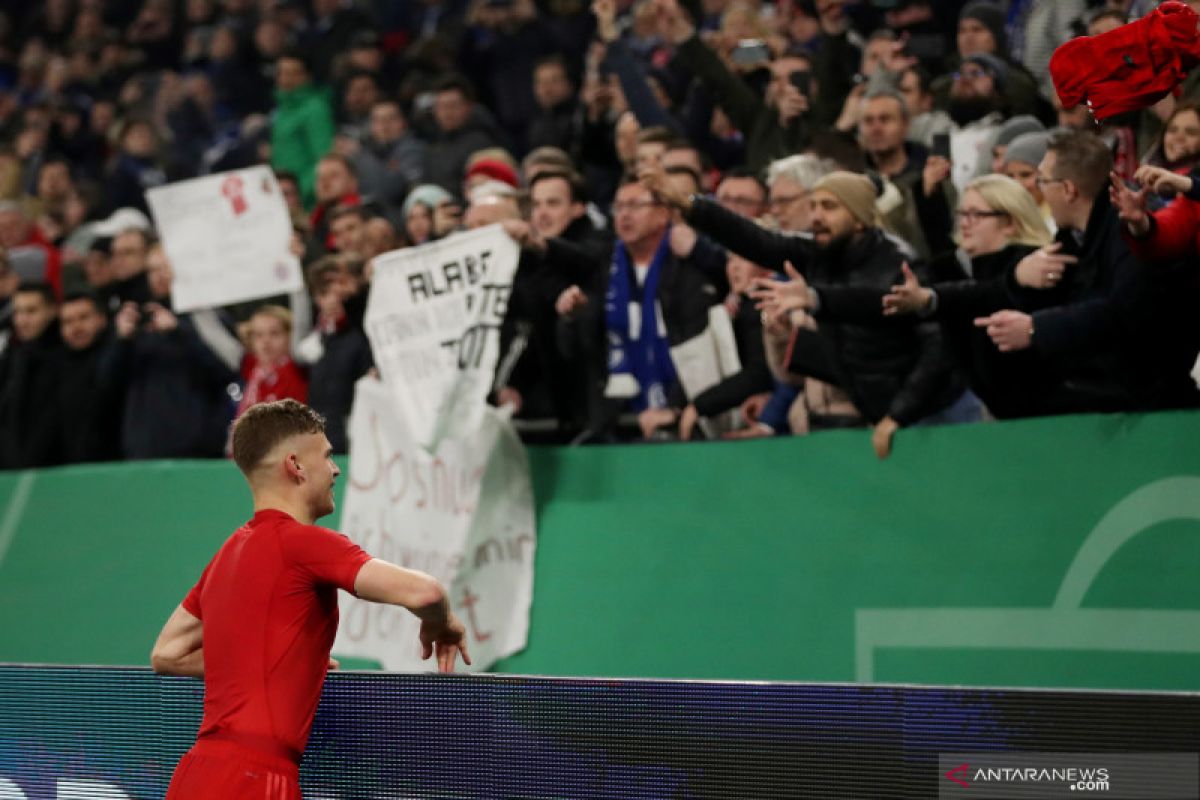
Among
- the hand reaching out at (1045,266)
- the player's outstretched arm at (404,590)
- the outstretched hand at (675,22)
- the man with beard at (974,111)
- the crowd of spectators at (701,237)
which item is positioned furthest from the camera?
the outstretched hand at (675,22)

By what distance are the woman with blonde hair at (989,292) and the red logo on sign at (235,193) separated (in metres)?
4.75

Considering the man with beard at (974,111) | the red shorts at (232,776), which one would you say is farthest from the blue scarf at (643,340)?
the red shorts at (232,776)

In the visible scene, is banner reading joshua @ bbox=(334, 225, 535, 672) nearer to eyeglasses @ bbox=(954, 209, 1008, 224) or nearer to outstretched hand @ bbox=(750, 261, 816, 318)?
outstretched hand @ bbox=(750, 261, 816, 318)

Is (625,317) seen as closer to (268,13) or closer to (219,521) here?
(219,521)

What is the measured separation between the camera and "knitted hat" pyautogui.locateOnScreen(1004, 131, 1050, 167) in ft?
24.2

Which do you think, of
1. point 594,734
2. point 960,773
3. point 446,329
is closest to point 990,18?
point 446,329

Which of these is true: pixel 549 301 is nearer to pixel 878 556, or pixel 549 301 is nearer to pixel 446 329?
pixel 446 329

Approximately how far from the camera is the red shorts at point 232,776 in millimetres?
4402

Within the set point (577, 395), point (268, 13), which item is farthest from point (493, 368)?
A: point (268, 13)

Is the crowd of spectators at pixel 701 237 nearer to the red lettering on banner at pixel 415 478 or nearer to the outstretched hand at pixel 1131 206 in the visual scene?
the outstretched hand at pixel 1131 206

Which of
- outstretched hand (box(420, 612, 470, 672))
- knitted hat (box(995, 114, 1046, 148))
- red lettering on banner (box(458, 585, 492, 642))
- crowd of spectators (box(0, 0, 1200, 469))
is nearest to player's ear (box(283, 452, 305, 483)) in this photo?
outstretched hand (box(420, 612, 470, 672))

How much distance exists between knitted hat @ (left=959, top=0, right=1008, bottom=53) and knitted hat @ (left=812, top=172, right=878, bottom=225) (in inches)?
66.6

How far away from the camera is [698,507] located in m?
7.96

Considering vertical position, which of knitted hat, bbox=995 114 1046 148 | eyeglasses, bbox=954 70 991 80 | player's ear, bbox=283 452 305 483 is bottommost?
player's ear, bbox=283 452 305 483
